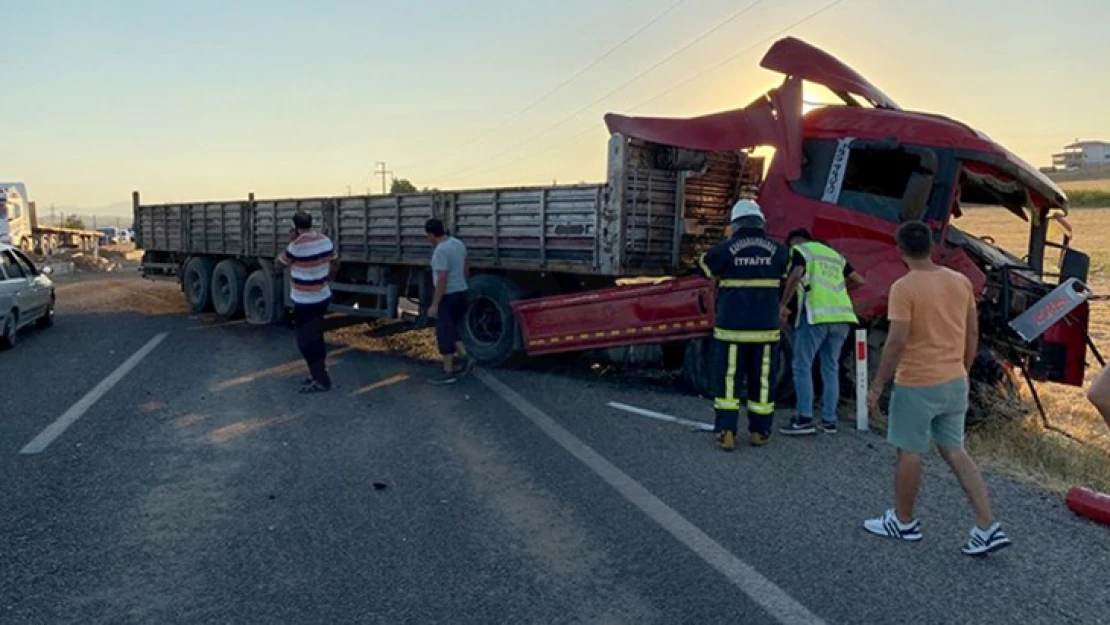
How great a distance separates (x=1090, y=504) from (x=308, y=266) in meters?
6.53

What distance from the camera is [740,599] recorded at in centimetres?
346

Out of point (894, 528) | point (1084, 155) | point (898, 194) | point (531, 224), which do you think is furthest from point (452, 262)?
point (1084, 155)

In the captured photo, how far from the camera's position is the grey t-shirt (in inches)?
336

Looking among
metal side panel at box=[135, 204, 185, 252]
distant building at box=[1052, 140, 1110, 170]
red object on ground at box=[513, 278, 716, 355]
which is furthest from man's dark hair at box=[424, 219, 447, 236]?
distant building at box=[1052, 140, 1110, 170]

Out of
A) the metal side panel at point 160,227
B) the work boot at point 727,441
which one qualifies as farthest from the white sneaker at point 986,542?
the metal side panel at point 160,227

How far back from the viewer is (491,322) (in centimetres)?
948

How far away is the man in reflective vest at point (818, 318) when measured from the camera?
20.6 ft

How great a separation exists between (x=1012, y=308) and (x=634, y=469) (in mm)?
3636

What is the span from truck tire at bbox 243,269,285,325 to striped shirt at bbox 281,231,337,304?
532 cm

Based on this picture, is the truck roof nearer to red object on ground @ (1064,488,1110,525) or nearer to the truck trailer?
the truck trailer

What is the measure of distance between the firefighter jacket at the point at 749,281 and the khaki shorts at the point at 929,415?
67.4 inches

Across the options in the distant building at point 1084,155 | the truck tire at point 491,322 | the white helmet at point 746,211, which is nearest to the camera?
the white helmet at point 746,211

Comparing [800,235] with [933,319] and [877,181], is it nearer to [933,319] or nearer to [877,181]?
[877,181]

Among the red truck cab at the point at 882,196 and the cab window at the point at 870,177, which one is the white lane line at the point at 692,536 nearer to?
the red truck cab at the point at 882,196
